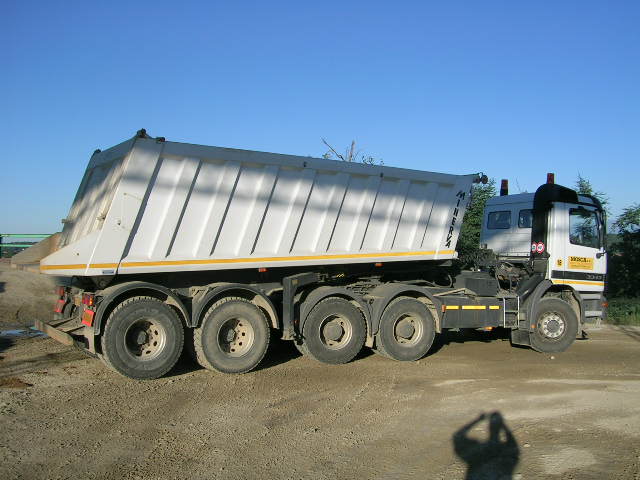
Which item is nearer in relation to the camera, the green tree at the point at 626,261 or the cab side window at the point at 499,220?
the cab side window at the point at 499,220

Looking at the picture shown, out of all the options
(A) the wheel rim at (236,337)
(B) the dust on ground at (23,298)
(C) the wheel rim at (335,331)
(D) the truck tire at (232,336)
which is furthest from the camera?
(B) the dust on ground at (23,298)

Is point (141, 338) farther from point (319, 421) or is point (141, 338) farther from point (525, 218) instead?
point (525, 218)

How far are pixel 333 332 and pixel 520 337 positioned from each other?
12.2 feet

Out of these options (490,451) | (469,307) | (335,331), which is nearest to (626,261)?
(469,307)

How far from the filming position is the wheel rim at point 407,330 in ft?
30.5

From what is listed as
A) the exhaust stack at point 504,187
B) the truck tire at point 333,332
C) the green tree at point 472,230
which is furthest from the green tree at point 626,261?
the truck tire at point 333,332

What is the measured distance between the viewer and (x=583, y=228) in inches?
429

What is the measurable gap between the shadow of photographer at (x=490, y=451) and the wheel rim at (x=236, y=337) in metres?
3.45

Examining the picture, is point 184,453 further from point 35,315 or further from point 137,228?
point 35,315

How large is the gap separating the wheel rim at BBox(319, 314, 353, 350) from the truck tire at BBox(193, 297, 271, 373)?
975 millimetres

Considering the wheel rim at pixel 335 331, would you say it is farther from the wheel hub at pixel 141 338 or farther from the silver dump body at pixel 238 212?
the wheel hub at pixel 141 338

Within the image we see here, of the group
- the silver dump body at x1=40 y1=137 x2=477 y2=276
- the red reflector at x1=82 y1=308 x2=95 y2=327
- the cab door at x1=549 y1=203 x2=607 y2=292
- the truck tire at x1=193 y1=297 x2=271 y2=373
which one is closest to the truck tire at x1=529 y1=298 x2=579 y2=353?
the cab door at x1=549 y1=203 x2=607 y2=292

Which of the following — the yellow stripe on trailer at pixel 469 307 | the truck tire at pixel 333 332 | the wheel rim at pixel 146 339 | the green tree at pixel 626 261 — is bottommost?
the wheel rim at pixel 146 339

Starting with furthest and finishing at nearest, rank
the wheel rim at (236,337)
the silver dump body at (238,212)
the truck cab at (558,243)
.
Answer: the truck cab at (558,243) < the wheel rim at (236,337) < the silver dump body at (238,212)
